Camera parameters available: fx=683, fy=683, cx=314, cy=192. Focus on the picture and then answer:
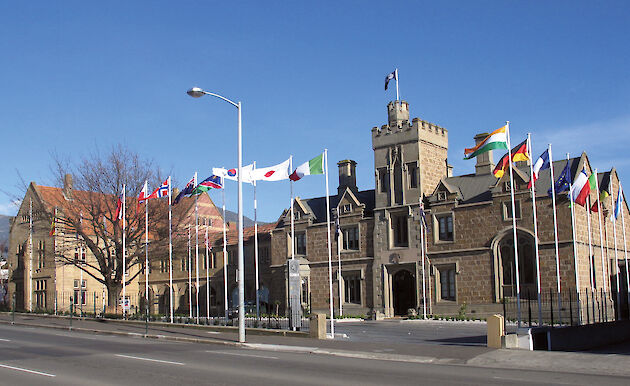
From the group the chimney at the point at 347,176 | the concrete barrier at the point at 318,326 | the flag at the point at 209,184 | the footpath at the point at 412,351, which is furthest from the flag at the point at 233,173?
the chimney at the point at 347,176

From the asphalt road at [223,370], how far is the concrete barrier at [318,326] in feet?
15.1

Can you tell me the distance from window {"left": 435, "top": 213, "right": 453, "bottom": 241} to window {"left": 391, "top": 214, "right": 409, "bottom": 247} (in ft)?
9.00

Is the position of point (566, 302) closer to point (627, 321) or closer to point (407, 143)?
point (627, 321)

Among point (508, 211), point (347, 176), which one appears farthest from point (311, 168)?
point (347, 176)

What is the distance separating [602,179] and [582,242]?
6221 millimetres

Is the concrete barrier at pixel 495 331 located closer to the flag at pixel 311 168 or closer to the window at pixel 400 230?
the flag at pixel 311 168

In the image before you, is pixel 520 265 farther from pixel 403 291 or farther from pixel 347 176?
pixel 347 176

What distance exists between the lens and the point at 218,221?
80.2m

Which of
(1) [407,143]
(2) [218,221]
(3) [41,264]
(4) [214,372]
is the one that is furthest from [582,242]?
(3) [41,264]

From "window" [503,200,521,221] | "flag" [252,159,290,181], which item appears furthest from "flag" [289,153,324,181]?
"window" [503,200,521,221]

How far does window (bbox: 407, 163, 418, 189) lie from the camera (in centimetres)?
5120

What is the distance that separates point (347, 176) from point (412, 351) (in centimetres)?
3774

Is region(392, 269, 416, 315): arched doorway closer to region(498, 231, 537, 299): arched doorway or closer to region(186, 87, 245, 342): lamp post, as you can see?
region(498, 231, 537, 299): arched doorway

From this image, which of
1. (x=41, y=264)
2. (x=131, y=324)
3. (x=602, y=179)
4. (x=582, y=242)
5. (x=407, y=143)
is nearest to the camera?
(x=131, y=324)
